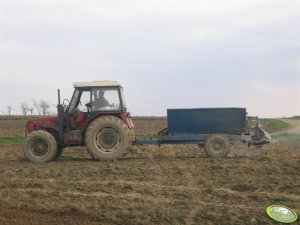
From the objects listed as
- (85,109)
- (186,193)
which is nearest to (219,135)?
(85,109)

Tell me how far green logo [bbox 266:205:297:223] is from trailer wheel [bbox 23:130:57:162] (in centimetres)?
680

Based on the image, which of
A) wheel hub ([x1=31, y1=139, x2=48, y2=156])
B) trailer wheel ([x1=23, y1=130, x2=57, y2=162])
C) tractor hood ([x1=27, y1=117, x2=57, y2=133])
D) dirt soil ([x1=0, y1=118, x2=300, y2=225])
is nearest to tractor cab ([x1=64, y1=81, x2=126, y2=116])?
tractor hood ([x1=27, y1=117, x2=57, y2=133])

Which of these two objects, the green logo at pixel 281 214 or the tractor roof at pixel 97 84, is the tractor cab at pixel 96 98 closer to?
the tractor roof at pixel 97 84

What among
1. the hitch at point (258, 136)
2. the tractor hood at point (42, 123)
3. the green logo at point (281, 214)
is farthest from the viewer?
the hitch at point (258, 136)

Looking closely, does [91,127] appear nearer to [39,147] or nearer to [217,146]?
[39,147]

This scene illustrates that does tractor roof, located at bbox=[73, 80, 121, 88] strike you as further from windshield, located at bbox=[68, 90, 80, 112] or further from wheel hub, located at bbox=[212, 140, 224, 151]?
wheel hub, located at bbox=[212, 140, 224, 151]

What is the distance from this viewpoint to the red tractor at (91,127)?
39.2ft

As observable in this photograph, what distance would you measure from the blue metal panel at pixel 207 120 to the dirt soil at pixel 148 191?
4.44 ft

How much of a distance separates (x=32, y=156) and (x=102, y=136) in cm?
203

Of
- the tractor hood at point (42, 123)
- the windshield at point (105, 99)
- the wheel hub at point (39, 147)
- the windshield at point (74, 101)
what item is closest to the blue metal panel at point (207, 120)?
the windshield at point (105, 99)

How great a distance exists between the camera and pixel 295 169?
9.87m

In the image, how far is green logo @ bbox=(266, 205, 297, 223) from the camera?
263 inches

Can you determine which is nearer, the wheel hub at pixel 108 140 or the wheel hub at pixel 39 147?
the wheel hub at pixel 108 140

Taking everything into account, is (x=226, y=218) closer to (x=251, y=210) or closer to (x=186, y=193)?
(x=251, y=210)
